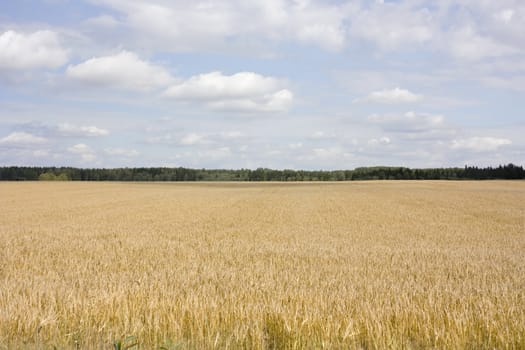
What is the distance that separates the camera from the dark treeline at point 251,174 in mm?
102500

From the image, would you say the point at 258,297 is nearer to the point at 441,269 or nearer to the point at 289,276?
the point at 289,276

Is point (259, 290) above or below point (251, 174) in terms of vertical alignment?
below

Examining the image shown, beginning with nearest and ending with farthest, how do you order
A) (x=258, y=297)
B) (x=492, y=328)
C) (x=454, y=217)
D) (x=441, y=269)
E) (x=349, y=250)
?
(x=492, y=328) → (x=258, y=297) → (x=441, y=269) → (x=349, y=250) → (x=454, y=217)

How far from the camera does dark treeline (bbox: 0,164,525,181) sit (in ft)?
336

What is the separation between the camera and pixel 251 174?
12425 cm

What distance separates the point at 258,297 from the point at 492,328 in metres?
3.30

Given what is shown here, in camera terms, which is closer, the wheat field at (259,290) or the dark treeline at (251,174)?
the wheat field at (259,290)

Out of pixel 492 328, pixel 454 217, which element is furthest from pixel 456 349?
pixel 454 217

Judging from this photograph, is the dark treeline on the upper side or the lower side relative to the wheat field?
upper

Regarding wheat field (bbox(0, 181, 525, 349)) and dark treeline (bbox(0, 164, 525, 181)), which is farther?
dark treeline (bbox(0, 164, 525, 181))

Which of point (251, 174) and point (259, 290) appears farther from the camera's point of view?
point (251, 174)

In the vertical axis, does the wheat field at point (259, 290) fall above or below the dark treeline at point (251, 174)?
below

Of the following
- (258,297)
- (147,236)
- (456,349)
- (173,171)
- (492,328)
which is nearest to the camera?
(456,349)

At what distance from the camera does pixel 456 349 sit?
572 cm
